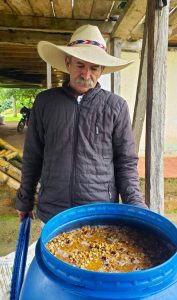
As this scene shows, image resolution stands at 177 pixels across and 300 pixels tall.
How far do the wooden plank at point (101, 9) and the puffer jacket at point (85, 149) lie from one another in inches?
96.1

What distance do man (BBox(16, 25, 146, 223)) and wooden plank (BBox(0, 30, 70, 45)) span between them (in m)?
3.69

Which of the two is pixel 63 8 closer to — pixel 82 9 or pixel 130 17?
pixel 82 9

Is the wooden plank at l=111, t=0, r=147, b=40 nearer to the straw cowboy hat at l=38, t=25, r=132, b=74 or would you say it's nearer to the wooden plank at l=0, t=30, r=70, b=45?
the wooden plank at l=0, t=30, r=70, b=45

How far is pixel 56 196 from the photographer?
5.80 ft

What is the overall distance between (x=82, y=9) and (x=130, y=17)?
89cm

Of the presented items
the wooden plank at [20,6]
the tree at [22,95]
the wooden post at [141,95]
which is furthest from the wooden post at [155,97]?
the tree at [22,95]

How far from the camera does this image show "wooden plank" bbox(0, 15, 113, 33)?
4.55 meters

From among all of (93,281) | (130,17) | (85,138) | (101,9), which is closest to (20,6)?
(101,9)

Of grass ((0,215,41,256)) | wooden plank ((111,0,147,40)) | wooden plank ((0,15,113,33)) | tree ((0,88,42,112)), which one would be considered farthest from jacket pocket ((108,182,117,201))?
tree ((0,88,42,112))

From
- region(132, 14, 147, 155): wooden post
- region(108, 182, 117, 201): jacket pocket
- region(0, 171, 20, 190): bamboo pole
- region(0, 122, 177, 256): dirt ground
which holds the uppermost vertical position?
region(132, 14, 147, 155): wooden post

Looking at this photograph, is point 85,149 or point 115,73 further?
point 115,73

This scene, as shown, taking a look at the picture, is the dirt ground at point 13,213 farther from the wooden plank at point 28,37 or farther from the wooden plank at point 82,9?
the wooden plank at point 82,9

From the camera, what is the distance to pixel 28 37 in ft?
17.2

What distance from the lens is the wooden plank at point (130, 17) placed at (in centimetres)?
311
